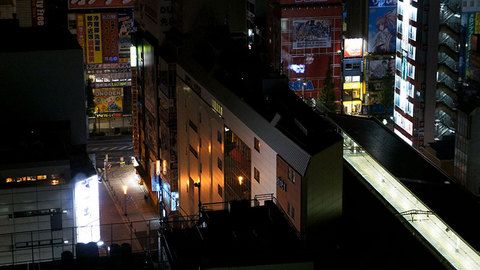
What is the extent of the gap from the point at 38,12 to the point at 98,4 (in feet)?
22.2

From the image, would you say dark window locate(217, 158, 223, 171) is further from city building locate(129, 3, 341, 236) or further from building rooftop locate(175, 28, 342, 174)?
building rooftop locate(175, 28, 342, 174)

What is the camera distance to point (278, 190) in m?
46.7

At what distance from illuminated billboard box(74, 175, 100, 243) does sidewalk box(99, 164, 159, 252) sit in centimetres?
887

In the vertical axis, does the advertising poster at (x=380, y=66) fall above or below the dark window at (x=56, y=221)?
above

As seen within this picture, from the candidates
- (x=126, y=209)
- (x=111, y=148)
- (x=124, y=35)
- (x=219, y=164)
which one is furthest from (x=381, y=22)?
(x=219, y=164)

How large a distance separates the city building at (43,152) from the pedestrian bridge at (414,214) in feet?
46.9

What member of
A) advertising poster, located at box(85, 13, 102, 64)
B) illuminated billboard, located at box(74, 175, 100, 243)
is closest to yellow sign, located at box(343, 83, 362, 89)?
advertising poster, located at box(85, 13, 102, 64)

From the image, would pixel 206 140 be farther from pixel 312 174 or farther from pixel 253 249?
pixel 253 249

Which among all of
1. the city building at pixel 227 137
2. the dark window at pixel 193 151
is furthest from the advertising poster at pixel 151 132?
the dark window at pixel 193 151

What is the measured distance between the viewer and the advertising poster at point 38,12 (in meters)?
94.8

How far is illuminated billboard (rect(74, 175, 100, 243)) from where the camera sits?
5425 centimetres

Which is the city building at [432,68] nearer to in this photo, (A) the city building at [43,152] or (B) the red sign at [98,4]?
(A) the city building at [43,152]

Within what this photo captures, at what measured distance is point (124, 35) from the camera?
93.6 m

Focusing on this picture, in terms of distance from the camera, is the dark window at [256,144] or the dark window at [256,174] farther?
the dark window at [256,174]
